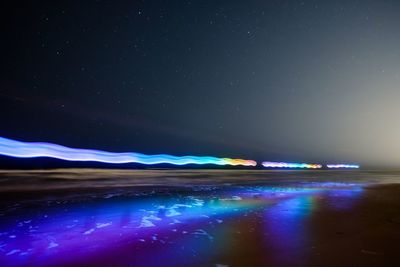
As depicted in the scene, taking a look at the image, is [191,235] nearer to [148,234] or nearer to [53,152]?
[148,234]

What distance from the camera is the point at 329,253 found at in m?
5.34

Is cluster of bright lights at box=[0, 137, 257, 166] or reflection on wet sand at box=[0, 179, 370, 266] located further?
cluster of bright lights at box=[0, 137, 257, 166]

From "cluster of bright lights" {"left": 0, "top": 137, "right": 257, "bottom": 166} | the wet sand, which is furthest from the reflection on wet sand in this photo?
"cluster of bright lights" {"left": 0, "top": 137, "right": 257, "bottom": 166}

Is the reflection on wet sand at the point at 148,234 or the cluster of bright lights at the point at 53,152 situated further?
the cluster of bright lights at the point at 53,152

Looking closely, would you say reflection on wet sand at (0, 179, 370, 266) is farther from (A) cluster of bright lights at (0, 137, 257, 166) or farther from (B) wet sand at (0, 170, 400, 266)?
(A) cluster of bright lights at (0, 137, 257, 166)

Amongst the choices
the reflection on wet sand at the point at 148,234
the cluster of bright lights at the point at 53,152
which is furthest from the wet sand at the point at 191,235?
the cluster of bright lights at the point at 53,152

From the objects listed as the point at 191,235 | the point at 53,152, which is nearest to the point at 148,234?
the point at 191,235

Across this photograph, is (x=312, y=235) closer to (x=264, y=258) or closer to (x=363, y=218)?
(x=264, y=258)

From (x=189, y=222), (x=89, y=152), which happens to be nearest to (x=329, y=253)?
(x=189, y=222)

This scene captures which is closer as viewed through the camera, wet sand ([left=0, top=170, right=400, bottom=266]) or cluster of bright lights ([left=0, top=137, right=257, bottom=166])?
wet sand ([left=0, top=170, right=400, bottom=266])

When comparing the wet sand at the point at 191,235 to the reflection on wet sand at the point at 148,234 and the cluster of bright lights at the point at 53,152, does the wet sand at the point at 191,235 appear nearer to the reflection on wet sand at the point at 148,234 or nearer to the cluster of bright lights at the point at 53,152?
the reflection on wet sand at the point at 148,234

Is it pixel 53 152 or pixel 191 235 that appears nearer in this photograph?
pixel 191 235

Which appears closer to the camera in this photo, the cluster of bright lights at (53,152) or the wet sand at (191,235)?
the wet sand at (191,235)

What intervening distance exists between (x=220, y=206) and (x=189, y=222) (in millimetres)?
3049
